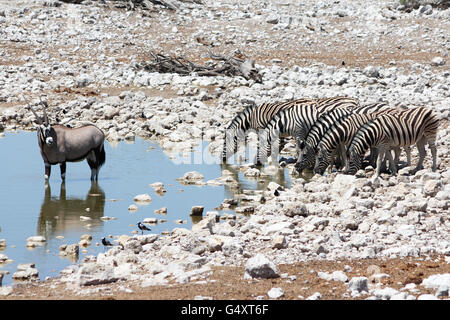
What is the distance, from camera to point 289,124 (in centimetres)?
1662

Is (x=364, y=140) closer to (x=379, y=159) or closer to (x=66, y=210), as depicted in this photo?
(x=379, y=159)

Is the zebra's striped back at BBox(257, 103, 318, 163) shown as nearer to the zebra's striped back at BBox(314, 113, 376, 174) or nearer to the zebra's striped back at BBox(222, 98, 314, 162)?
the zebra's striped back at BBox(222, 98, 314, 162)

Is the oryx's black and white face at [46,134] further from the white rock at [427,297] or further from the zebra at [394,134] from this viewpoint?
the white rock at [427,297]

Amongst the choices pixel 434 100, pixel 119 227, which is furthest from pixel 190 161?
pixel 434 100

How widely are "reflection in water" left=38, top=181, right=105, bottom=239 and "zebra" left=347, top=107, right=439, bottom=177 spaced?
4.60 metres

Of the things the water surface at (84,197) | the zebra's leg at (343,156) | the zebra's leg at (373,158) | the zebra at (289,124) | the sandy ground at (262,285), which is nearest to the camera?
the sandy ground at (262,285)

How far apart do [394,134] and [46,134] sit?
619 cm

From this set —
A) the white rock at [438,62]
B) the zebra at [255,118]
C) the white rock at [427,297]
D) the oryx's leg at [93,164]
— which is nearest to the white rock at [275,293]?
the white rock at [427,297]

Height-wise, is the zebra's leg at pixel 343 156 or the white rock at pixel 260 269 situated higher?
the zebra's leg at pixel 343 156

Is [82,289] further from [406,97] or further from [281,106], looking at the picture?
[406,97]

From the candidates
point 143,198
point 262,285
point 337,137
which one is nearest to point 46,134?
point 143,198

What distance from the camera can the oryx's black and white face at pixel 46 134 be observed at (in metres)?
13.6

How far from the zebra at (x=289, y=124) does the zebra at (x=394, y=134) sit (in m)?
2.57

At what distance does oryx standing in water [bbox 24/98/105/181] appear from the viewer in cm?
1389
